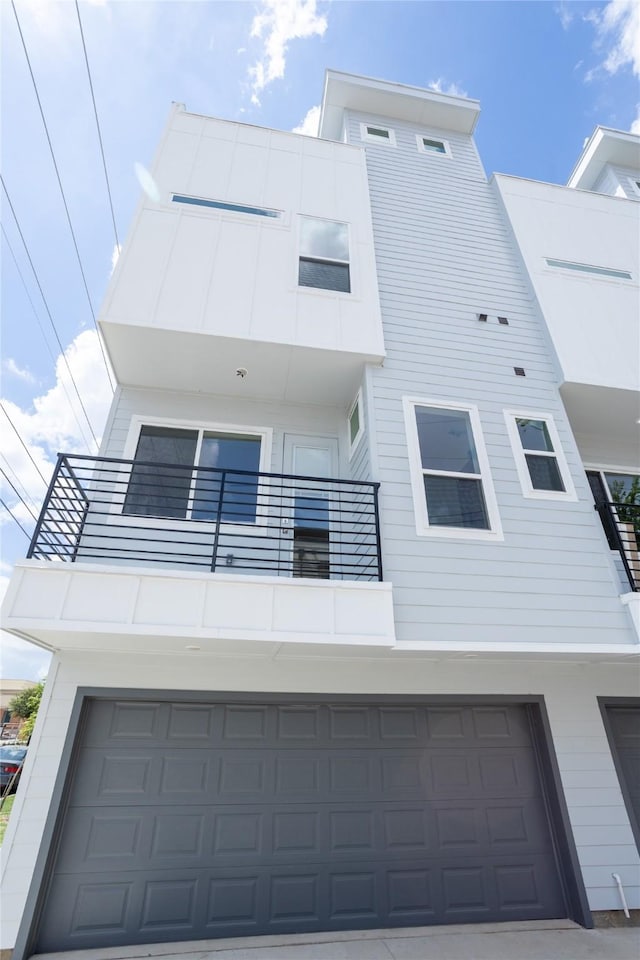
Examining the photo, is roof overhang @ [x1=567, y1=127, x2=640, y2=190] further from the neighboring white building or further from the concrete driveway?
the concrete driveway

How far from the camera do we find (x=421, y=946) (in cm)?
364

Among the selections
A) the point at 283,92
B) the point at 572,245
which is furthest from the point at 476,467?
the point at 283,92

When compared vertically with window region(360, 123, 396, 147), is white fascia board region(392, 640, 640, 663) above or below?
below

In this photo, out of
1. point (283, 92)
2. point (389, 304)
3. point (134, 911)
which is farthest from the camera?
point (283, 92)

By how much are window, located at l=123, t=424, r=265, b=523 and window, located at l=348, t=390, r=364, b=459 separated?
113 cm

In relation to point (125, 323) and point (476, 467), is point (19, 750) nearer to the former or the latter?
Result: point (125, 323)

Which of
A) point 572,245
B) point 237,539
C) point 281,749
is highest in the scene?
point 572,245

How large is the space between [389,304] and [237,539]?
3.53 m

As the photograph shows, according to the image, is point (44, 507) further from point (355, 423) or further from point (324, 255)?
point (324, 255)

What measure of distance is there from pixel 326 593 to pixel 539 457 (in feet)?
10.3

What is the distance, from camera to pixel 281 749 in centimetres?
431

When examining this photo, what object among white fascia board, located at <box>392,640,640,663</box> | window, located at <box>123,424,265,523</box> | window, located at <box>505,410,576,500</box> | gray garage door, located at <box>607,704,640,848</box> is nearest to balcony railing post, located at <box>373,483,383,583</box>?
white fascia board, located at <box>392,640,640,663</box>

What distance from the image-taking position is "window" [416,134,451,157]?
793 centimetres

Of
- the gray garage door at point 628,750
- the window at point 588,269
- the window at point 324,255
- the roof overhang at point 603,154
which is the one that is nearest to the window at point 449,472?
the window at point 324,255
